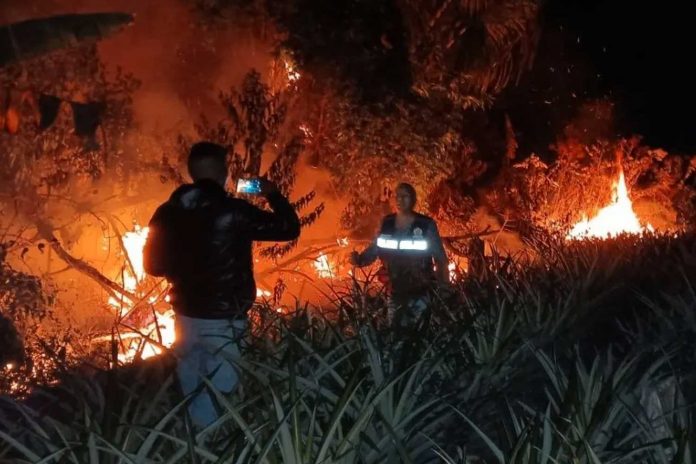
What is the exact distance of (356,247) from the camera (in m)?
11.6

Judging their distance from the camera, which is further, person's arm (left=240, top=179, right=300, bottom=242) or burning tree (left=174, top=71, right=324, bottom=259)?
burning tree (left=174, top=71, right=324, bottom=259)

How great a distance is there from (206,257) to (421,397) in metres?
1.32

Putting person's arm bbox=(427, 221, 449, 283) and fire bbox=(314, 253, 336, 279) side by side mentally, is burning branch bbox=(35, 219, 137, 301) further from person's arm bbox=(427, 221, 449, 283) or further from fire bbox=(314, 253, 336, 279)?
person's arm bbox=(427, 221, 449, 283)

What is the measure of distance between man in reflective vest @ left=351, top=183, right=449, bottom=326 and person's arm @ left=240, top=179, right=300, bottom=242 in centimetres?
197

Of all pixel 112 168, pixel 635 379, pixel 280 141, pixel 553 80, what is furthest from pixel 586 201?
pixel 635 379

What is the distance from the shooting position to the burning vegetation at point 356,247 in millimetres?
3900

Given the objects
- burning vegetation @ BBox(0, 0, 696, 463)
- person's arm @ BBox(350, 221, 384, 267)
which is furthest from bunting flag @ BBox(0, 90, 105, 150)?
person's arm @ BBox(350, 221, 384, 267)

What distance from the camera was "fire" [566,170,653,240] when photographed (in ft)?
47.9

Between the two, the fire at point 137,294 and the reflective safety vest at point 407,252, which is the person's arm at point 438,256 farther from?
the fire at point 137,294

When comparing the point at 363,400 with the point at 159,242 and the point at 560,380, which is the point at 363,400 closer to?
the point at 560,380

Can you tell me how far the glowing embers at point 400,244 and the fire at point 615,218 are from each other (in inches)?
290

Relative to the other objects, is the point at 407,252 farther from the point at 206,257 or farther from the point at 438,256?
the point at 206,257

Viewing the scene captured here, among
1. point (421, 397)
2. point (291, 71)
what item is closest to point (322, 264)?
point (291, 71)

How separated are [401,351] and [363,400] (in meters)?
0.75
